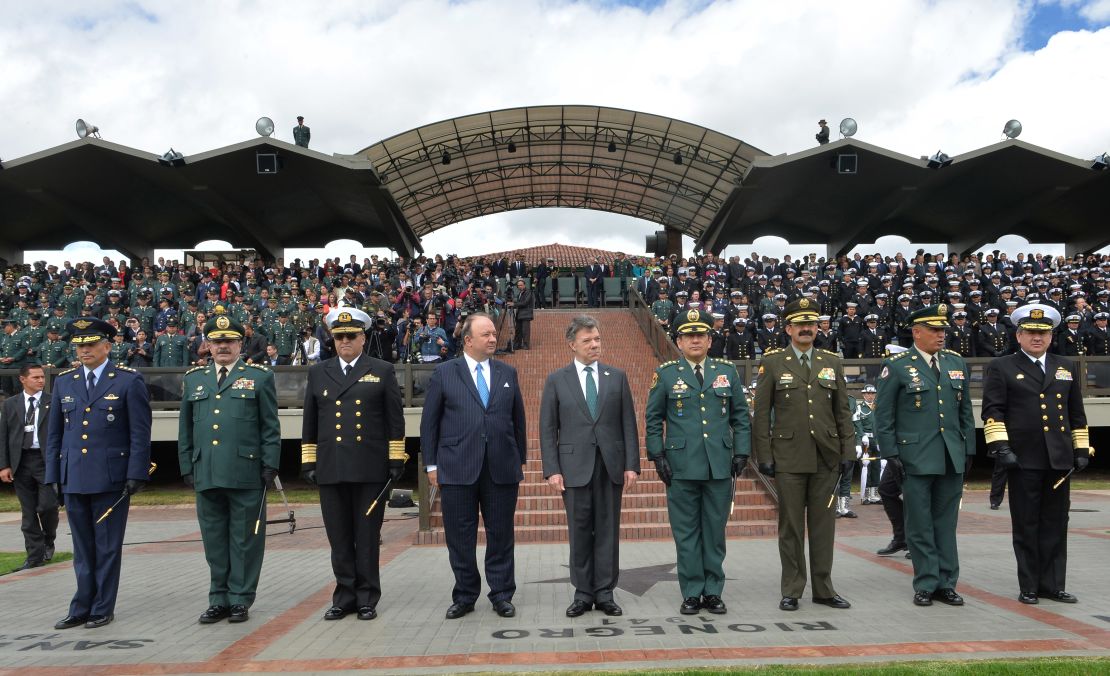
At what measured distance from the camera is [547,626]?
528cm

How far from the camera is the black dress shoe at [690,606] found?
18.2 feet

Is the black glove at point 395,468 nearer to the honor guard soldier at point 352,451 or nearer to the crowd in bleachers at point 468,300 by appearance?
the honor guard soldier at point 352,451

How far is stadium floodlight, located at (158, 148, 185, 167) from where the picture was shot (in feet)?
78.1

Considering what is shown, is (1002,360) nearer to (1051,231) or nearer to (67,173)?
(67,173)

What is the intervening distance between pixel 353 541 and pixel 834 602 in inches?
129

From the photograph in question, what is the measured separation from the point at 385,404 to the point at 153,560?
14.7 feet

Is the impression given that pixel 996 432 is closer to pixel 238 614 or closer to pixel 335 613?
pixel 335 613

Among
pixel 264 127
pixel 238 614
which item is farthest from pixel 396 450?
pixel 264 127

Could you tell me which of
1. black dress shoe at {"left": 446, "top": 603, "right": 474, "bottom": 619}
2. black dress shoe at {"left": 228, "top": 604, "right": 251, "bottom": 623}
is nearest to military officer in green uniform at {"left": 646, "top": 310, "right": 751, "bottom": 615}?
black dress shoe at {"left": 446, "top": 603, "right": 474, "bottom": 619}

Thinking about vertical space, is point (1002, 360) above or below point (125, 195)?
below

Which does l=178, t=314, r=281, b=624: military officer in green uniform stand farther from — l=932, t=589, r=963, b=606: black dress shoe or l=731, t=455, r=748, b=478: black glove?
l=932, t=589, r=963, b=606: black dress shoe

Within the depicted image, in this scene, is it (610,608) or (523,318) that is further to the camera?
(523,318)

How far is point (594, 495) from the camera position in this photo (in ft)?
18.8

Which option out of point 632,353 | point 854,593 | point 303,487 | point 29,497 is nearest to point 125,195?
point 303,487
